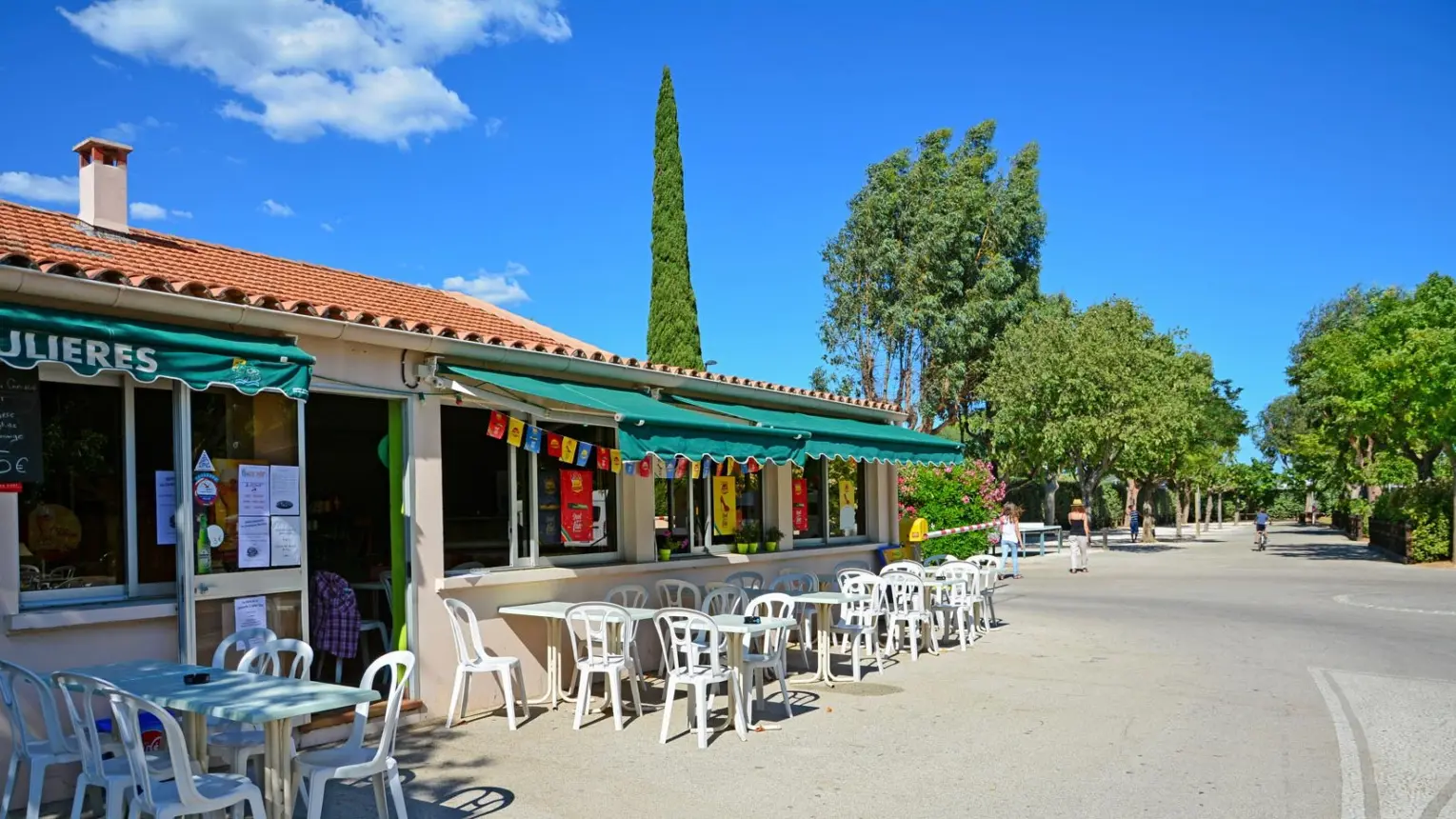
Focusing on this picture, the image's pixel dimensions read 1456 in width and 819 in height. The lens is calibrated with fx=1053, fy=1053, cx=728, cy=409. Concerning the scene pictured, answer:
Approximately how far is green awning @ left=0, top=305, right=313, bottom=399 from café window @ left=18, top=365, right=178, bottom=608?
505 mm

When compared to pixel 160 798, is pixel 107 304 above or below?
above

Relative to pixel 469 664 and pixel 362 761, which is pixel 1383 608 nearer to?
pixel 469 664

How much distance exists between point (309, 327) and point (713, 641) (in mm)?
3541

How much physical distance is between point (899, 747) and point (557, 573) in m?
3.44

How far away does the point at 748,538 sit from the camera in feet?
40.3

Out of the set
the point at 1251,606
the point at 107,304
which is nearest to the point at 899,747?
the point at 107,304

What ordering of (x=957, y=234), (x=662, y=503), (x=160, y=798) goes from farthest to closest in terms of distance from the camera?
(x=957, y=234) → (x=662, y=503) → (x=160, y=798)

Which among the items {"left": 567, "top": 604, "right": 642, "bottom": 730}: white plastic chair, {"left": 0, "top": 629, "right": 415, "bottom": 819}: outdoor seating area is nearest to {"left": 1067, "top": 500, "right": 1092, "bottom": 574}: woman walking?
{"left": 567, "top": 604, "right": 642, "bottom": 730}: white plastic chair

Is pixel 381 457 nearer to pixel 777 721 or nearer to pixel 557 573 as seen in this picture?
pixel 557 573

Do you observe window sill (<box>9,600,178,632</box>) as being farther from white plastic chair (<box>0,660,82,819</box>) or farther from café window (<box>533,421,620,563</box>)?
café window (<box>533,421,620,563</box>)

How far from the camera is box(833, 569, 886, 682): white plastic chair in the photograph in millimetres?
9930

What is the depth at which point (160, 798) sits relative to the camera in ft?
14.7

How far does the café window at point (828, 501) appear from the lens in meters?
13.4

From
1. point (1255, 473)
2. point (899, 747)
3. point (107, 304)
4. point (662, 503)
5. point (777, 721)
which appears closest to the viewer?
point (107, 304)
